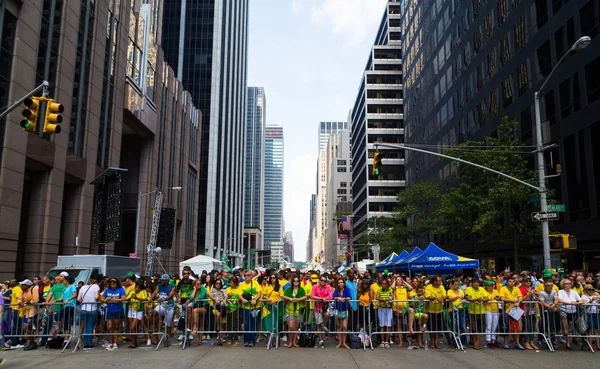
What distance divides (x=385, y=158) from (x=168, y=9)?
182 feet

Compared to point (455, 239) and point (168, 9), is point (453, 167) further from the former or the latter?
point (168, 9)

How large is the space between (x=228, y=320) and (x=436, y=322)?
5.83m

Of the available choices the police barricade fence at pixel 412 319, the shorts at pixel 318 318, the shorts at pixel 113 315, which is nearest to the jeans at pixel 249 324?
the shorts at pixel 318 318

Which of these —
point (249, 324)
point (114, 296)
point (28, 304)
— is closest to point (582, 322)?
point (249, 324)

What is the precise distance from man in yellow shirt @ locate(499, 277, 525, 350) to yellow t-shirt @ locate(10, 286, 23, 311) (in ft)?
43.8

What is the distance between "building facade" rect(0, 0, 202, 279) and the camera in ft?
75.7

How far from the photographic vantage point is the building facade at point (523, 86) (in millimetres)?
25641

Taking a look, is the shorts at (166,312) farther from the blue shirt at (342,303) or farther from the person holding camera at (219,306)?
the blue shirt at (342,303)

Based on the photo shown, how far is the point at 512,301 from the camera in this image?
40.9 feet

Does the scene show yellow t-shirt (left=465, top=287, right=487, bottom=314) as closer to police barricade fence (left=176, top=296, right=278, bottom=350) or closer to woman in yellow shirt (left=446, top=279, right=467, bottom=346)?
woman in yellow shirt (left=446, top=279, right=467, bottom=346)

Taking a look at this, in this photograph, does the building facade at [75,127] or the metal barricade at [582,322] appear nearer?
the metal barricade at [582,322]

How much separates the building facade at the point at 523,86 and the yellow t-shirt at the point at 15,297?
26.7 metres

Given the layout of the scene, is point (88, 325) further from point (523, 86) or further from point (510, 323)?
point (523, 86)

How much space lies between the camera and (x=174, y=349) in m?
12.0
